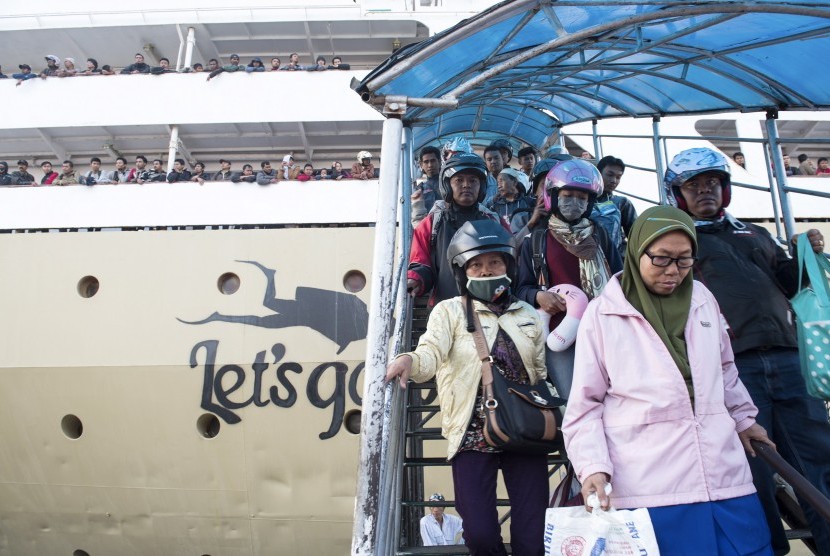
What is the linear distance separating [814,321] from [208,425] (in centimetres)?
571

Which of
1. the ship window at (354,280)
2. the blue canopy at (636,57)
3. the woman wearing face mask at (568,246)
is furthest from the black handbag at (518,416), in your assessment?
the ship window at (354,280)

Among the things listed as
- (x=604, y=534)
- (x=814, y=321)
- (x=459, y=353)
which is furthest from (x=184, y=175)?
(x=604, y=534)

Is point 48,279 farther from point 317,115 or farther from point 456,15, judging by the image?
point 456,15

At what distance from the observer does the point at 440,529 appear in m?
5.66

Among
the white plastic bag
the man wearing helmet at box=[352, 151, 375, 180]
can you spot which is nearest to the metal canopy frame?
the white plastic bag

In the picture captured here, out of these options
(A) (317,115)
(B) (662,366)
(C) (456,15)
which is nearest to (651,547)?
(B) (662,366)

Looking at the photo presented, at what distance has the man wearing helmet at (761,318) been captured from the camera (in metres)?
2.32

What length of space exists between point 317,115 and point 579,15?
7166 millimetres

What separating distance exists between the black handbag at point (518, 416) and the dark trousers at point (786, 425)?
786mm

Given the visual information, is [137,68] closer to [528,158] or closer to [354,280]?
[354,280]

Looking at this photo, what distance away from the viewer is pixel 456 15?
1124 cm

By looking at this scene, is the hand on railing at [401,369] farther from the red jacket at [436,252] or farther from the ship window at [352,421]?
the ship window at [352,421]

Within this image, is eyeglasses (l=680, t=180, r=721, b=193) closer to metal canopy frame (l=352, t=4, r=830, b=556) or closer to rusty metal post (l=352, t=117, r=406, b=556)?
metal canopy frame (l=352, t=4, r=830, b=556)

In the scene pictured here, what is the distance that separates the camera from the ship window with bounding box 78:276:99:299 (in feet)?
→ 22.9
